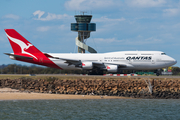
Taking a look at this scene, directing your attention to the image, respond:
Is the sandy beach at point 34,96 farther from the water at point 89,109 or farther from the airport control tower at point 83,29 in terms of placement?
the airport control tower at point 83,29

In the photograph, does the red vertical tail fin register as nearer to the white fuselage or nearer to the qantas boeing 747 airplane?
the qantas boeing 747 airplane

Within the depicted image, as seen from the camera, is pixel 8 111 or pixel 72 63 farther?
pixel 72 63

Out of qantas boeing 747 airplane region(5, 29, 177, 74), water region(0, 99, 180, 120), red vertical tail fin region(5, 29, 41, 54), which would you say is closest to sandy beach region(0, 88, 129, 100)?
water region(0, 99, 180, 120)

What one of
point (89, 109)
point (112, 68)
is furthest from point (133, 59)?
point (89, 109)

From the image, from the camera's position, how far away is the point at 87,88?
33.7 m

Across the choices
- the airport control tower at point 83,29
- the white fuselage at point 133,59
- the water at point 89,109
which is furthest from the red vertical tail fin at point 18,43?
the airport control tower at point 83,29

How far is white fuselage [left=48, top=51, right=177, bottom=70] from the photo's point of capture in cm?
5050

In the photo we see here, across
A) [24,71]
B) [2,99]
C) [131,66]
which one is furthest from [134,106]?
[24,71]

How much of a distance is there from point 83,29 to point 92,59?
38.1m

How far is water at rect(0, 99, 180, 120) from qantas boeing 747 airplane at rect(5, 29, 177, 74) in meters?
21.5

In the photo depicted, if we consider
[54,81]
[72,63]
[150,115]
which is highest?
[72,63]

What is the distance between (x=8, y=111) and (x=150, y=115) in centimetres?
1199

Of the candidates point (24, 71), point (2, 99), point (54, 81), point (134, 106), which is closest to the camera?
point (134, 106)

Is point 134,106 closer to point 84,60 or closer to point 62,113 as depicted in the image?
point 62,113
